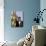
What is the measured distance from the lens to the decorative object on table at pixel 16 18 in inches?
209

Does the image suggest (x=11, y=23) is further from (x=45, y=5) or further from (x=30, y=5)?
(x=45, y=5)

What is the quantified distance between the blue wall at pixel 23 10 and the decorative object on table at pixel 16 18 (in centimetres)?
12

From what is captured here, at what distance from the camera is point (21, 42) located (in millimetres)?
3754

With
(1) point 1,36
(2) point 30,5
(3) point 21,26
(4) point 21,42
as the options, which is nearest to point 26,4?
(2) point 30,5

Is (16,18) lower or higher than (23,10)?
lower

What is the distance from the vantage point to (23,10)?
17.4ft

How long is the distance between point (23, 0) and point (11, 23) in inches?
40.3

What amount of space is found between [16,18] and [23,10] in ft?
1.38

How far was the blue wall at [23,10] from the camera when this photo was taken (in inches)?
207

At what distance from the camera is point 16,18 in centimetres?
530

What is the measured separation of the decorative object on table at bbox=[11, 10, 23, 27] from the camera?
5.30 m

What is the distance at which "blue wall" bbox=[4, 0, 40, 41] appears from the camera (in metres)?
5.25

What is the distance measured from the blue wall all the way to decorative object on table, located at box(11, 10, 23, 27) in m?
0.12

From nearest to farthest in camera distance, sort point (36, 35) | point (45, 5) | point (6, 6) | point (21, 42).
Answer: point (36, 35), point (21, 42), point (45, 5), point (6, 6)
